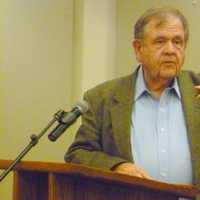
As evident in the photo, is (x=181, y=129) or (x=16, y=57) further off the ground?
(x=16, y=57)

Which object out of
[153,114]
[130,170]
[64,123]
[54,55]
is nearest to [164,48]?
[153,114]

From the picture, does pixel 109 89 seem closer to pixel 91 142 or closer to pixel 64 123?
pixel 91 142

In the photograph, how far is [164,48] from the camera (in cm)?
206

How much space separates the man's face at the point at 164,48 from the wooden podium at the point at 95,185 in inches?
30.5

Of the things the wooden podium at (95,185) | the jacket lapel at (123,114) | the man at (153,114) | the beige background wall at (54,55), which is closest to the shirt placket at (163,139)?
the man at (153,114)

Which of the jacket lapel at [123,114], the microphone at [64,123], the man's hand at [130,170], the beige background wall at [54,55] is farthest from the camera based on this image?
the beige background wall at [54,55]

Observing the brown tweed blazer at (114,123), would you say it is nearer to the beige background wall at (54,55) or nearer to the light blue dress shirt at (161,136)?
the light blue dress shirt at (161,136)

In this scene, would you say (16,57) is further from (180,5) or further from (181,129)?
(181,129)

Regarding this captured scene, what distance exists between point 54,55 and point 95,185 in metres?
1.96

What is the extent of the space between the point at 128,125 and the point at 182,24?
46 cm

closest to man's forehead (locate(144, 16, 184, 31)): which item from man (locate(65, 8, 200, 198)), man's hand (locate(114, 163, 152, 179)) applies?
man (locate(65, 8, 200, 198))

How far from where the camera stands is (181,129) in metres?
1.99

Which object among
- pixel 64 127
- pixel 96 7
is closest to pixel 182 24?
pixel 64 127

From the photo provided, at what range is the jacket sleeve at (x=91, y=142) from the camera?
1947 mm
